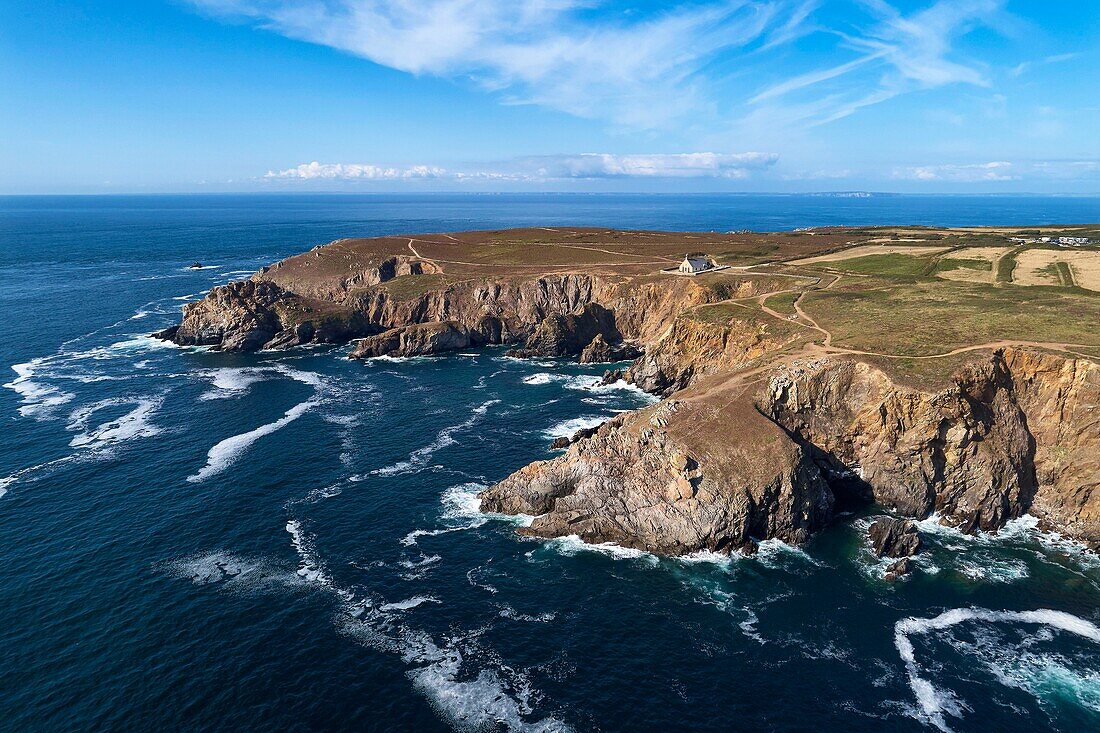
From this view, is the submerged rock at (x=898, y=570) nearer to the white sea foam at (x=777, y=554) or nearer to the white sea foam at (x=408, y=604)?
the white sea foam at (x=777, y=554)

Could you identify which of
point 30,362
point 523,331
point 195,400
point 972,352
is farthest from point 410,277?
point 972,352

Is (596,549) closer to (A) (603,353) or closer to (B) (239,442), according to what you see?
(B) (239,442)

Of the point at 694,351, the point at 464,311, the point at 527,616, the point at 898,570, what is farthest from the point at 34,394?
the point at 898,570

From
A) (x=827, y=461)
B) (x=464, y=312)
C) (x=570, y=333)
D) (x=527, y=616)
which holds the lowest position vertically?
(x=527, y=616)

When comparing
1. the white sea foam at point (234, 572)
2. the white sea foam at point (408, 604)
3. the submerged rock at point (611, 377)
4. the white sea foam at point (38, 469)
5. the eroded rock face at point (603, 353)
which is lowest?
the white sea foam at point (408, 604)

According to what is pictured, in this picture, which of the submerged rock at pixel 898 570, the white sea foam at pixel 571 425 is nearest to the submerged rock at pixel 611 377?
the white sea foam at pixel 571 425

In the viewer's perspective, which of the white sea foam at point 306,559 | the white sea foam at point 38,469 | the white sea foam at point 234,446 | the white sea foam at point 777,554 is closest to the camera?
the white sea foam at point 306,559
